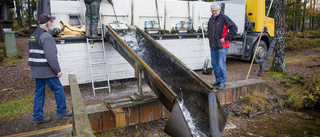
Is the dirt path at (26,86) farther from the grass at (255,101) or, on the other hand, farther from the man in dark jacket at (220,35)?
Answer: the man in dark jacket at (220,35)

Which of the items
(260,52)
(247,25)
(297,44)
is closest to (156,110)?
(247,25)

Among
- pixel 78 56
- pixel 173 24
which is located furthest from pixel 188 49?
pixel 78 56

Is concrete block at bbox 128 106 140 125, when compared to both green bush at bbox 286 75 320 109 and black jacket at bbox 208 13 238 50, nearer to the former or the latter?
black jacket at bbox 208 13 238 50

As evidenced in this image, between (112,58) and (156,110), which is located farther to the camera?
(112,58)

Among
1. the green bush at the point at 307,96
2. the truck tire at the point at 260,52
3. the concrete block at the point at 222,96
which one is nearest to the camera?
the concrete block at the point at 222,96

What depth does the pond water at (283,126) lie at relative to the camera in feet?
13.9

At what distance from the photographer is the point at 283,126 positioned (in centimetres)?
452

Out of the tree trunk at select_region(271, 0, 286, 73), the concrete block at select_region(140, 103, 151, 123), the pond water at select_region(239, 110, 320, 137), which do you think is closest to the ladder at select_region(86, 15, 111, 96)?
the concrete block at select_region(140, 103, 151, 123)

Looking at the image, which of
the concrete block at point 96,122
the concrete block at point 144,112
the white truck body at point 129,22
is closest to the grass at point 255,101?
the concrete block at point 144,112

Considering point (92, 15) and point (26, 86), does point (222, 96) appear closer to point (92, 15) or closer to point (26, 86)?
point (92, 15)

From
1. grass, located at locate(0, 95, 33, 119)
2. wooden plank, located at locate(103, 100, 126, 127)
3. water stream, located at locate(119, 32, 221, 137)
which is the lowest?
grass, located at locate(0, 95, 33, 119)

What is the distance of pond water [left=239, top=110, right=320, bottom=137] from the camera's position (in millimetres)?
4223

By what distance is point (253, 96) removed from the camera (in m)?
5.37

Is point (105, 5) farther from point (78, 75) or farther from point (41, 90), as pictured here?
point (41, 90)
